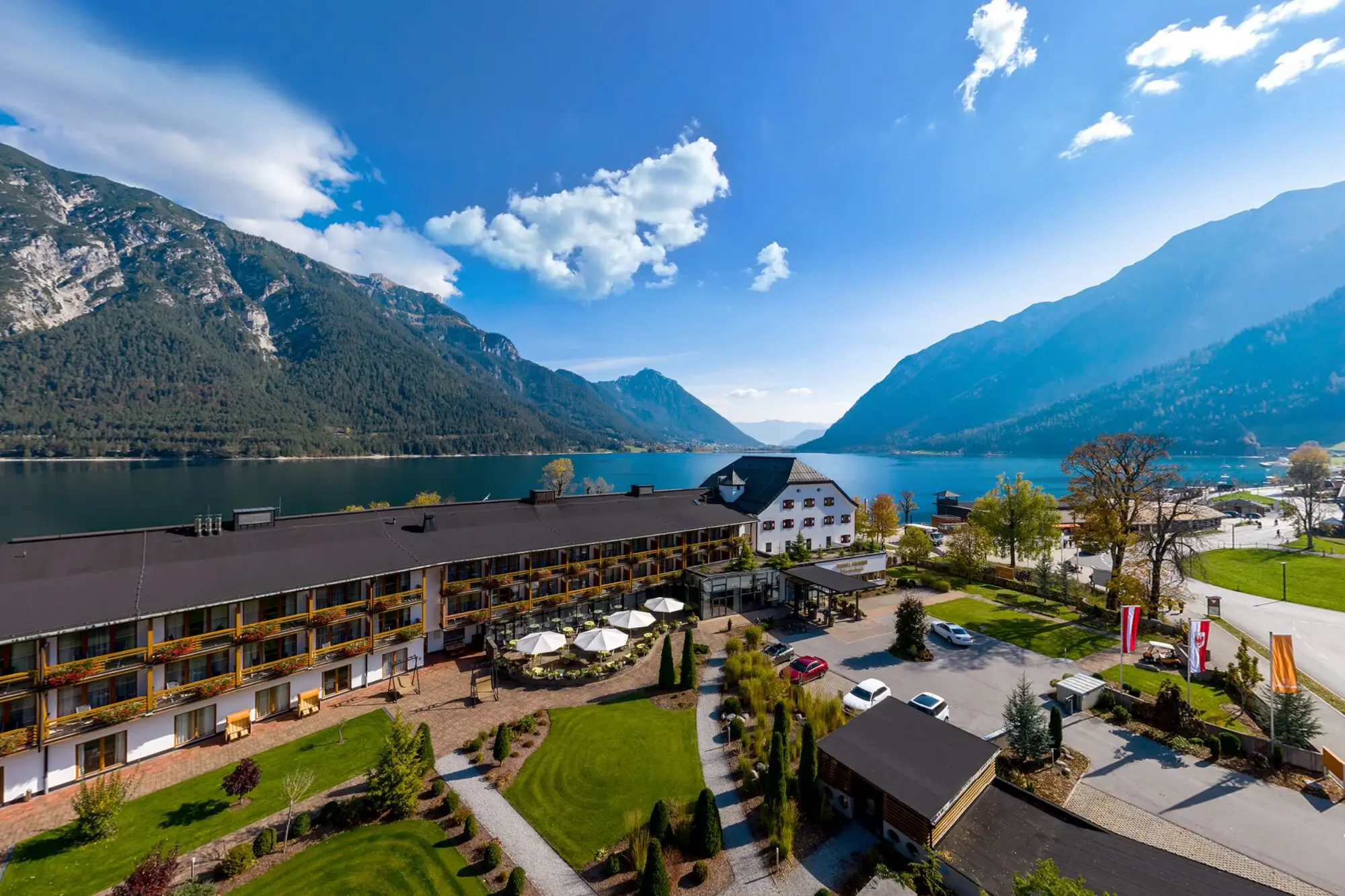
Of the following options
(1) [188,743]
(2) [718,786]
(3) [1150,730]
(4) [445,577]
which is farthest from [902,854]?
(1) [188,743]

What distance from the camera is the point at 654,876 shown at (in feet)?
51.3

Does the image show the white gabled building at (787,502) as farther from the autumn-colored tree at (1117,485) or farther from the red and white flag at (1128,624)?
the red and white flag at (1128,624)

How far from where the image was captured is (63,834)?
60.4 ft

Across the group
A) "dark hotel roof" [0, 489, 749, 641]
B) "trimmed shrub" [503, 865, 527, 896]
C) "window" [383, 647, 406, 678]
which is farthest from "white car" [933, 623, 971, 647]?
"window" [383, 647, 406, 678]

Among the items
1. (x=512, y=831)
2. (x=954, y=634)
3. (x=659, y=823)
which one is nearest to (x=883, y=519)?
(x=954, y=634)

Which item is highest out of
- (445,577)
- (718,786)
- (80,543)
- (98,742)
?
(80,543)

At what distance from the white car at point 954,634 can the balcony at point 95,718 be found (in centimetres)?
4757

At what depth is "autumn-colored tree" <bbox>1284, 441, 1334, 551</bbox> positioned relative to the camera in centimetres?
7544

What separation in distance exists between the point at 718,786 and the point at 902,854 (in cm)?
746

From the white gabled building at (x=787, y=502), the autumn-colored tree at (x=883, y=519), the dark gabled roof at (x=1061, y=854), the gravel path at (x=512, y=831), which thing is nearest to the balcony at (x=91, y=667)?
the gravel path at (x=512, y=831)

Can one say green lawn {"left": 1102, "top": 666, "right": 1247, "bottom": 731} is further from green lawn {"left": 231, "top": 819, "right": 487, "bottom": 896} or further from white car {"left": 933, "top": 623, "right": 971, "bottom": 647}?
green lawn {"left": 231, "top": 819, "right": 487, "bottom": 896}

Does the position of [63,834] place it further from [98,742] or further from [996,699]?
[996,699]

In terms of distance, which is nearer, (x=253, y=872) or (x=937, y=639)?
(x=253, y=872)

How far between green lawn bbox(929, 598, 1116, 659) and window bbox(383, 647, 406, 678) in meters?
41.9
